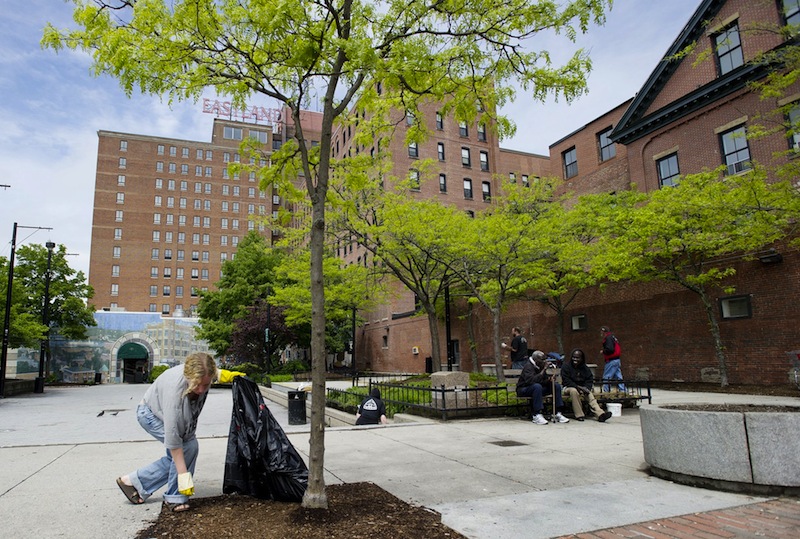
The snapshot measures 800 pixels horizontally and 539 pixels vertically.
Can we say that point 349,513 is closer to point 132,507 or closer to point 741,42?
point 132,507

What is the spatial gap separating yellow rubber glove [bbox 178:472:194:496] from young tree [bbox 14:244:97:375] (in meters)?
39.7

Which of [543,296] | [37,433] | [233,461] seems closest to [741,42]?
[543,296]

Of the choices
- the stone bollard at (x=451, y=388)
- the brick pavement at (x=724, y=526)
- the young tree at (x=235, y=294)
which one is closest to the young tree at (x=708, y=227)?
the stone bollard at (x=451, y=388)

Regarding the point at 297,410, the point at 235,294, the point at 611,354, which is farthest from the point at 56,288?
the point at 611,354

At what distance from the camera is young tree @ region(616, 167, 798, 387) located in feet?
46.6

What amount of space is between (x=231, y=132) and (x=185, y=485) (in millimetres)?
100126

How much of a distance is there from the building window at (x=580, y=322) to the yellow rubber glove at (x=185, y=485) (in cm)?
2423

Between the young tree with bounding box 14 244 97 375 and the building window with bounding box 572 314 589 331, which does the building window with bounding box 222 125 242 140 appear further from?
the building window with bounding box 572 314 589 331

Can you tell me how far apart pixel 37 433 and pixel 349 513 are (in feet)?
37.3

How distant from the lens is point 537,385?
434 inches

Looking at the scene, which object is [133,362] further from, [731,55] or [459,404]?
[731,55]

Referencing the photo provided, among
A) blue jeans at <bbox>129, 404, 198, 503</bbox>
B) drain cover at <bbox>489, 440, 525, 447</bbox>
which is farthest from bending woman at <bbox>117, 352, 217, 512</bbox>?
drain cover at <bbox>489, 440, 525, 447</bbox>

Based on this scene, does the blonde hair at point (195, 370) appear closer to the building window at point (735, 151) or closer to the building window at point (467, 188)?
the building window at point (735, 151)

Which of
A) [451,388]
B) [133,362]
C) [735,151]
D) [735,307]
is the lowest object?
[451,388]
